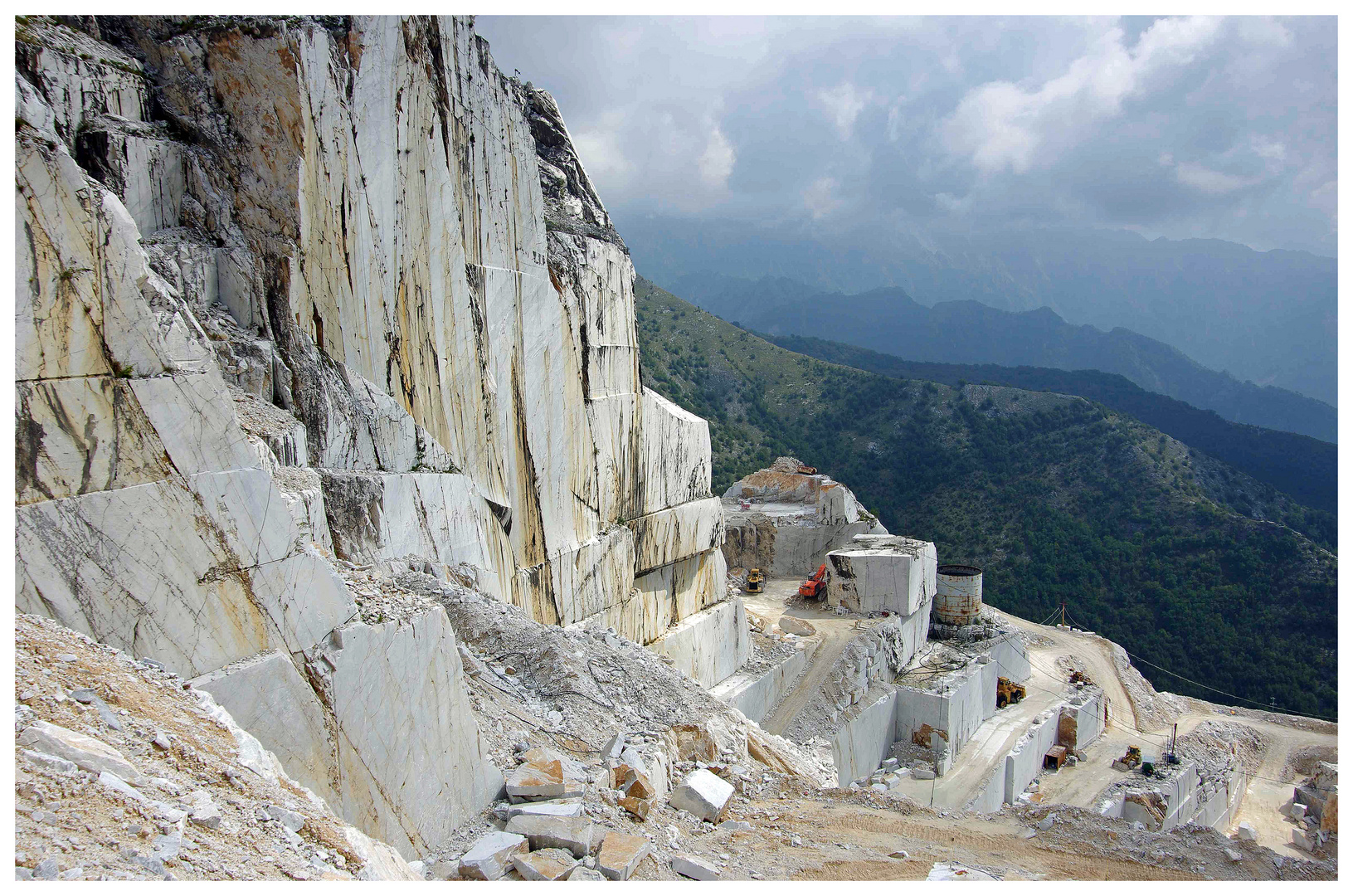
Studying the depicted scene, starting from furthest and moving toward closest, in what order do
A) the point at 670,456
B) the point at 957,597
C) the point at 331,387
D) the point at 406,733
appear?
the point at 957,597
the point at 670,456
the point at 331,387
the point at 406,733

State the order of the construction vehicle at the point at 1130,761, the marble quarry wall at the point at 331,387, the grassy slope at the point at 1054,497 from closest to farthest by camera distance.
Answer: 1. the marble quarry wall at the point at 331,387
2. the construction vehicle at the point at 1130,761
3. the grassy slope at the point at 1054,497

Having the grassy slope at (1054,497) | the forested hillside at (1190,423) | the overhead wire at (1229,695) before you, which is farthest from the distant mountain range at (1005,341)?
the overhead wire at (1229,695)

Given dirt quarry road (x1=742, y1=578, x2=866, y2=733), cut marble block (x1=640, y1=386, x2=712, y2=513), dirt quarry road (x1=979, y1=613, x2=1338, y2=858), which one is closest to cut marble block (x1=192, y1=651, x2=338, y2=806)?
cut marble block (x1=640, y1=386, x2=712, y2=513)

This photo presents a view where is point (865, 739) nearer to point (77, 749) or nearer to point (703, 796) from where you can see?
point (703, 796)

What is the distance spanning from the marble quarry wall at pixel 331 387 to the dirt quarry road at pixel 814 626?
1.65 m

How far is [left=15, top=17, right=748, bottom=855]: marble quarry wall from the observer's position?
17.2ft

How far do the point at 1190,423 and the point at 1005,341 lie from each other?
111321 millimetres

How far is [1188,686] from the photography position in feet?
113

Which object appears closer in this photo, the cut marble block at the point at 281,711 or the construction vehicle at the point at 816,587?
the cut marble block at the point at 281,711

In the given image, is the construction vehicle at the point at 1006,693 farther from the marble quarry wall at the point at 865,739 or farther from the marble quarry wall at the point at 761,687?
the marble quarry wall at the point at 761,687

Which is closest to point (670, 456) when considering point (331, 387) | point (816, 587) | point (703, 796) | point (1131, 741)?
point (331, 387)

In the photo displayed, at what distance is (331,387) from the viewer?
413 inches

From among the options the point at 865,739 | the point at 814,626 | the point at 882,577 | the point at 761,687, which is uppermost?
the point at 882,577

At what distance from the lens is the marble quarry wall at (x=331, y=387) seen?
525 centimetres
